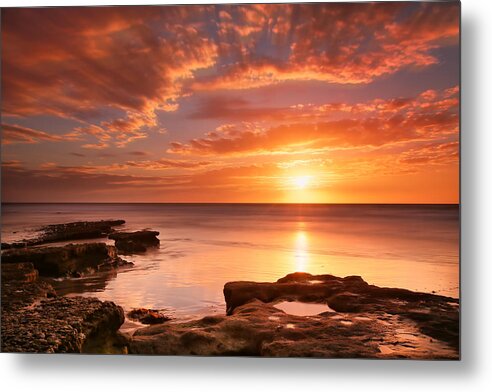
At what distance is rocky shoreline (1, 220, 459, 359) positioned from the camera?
2.63m

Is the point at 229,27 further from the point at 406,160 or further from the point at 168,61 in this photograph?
the point at 406,160

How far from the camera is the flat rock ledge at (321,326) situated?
2619 millimetres

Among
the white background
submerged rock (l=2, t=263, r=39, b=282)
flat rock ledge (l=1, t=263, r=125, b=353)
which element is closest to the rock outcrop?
submerged rock (l=2, t=263, r=39, b=282)

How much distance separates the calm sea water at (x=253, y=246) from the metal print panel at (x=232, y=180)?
0.01 m

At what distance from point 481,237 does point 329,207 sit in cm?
81

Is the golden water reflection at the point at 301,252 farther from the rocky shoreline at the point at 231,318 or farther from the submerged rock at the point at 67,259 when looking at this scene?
the submerged rock at the point at 67,259

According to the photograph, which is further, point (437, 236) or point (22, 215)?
point (22, 215)

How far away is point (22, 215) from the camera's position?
2838 mm

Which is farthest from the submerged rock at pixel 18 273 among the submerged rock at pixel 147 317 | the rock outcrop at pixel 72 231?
the submerged rock at pixel 147 317

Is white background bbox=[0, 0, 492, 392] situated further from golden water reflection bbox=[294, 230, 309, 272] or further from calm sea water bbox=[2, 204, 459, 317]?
golden water reflection bbox=[294, 230, 309, 272]

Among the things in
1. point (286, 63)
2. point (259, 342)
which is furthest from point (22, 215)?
point (286, 63)

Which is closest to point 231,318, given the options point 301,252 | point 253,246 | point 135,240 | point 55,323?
point 253,246

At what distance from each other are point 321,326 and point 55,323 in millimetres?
1452

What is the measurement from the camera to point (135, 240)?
2.82 m
